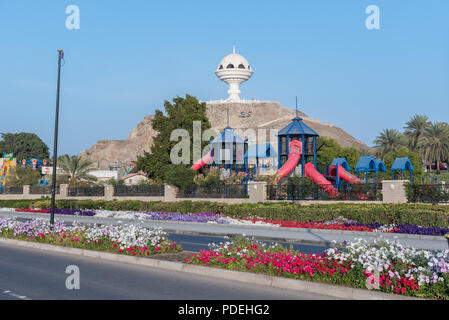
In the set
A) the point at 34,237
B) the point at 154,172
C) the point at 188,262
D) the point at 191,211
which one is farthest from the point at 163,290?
the point at 154,172

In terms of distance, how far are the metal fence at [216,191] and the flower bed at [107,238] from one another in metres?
17.0

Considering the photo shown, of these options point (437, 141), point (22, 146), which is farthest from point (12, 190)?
point (22, 146)

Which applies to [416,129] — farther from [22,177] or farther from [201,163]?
[22,177]

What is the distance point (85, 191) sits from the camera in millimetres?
48156

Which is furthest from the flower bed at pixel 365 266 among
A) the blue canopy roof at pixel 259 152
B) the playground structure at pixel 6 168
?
the playground structure at pixel 6 168

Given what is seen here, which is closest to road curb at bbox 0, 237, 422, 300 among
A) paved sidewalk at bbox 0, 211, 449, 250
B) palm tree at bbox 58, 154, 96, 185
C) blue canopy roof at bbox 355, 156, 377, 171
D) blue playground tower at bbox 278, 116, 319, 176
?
paved sidewalk at bbox 0, 211, 449, 250

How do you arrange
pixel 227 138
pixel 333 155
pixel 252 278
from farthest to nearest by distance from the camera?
pixel 333 155 < pixel 227 138 < pixel 252 278

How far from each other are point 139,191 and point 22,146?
107 meters

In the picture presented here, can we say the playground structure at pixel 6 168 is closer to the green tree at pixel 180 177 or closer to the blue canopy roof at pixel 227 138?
the blue canopy roof at pixel 227 138

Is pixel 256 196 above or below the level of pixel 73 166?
below

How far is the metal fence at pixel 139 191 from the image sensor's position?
39844 millimetres

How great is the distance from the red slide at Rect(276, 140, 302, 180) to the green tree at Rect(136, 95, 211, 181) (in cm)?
1907
